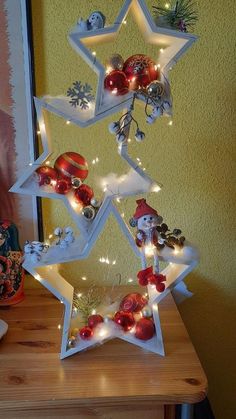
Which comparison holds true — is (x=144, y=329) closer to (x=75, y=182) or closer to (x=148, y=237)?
(x=148, y=237)

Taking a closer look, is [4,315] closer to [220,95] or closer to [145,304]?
[145,304]

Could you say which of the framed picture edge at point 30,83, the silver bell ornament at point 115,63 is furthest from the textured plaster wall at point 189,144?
the silver bell ornament at point 115,63

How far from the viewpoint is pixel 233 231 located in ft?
3.48

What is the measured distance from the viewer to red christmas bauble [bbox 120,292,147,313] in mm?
854

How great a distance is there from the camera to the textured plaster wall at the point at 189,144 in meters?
0.91

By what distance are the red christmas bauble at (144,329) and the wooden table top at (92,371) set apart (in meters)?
0.04

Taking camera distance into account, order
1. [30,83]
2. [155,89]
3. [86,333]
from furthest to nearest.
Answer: [30,83] < [86,333] < [155,89]

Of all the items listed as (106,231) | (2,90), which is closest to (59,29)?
(2,90)

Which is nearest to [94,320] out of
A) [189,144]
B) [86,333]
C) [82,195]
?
[86,333]

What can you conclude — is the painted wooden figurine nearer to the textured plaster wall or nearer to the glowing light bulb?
the textured plaster wall

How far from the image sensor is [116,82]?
0.71 m

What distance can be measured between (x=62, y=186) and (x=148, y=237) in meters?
0.20

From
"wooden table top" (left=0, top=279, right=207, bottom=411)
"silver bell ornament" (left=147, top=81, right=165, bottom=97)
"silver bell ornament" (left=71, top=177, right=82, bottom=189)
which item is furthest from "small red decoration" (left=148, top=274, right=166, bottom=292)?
"silver bell ornament" (left=147, top=81, right=165, bottom=97)

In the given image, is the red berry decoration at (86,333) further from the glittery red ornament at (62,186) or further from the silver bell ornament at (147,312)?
the glittery red ornament at (62,186)
